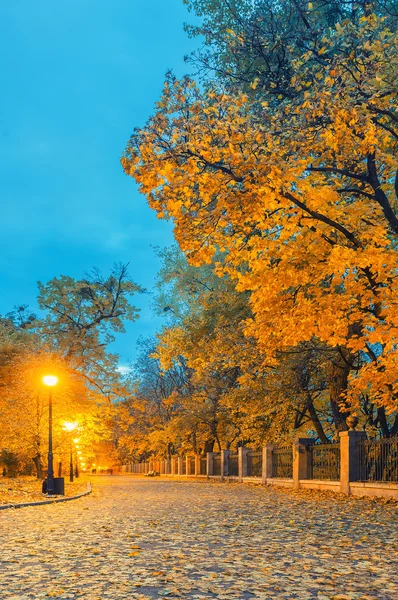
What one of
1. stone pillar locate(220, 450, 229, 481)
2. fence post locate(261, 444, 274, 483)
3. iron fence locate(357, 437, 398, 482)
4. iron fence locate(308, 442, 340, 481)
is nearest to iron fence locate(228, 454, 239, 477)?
stone pillar locate(220, 450, 229, 481)

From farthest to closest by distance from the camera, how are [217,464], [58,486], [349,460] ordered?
[217,464] → [58,486] → [349,460]

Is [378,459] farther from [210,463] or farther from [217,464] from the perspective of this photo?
[210,463]

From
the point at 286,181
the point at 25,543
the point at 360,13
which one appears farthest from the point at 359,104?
the point at 25,543

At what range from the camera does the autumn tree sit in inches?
440

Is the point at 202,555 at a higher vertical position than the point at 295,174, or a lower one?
lower

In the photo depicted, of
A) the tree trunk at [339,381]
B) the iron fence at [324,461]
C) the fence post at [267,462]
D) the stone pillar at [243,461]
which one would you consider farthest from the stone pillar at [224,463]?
the tree trunk at [339,381]

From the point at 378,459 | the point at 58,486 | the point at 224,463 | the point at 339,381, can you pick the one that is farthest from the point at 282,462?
the point at 224,463

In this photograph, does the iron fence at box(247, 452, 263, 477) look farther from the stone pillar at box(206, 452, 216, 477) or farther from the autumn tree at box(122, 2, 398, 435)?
the autumn tree at box(122, 2, 398, 435)

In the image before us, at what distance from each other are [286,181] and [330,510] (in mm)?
8268

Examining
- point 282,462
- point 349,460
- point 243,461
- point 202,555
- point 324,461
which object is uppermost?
point 202,555

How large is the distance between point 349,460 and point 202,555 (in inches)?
542

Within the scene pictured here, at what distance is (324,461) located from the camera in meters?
24.6

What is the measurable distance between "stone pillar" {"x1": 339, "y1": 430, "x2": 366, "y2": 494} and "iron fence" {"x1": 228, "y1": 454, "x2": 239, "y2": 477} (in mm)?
17788

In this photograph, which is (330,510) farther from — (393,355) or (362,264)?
(362,264)
